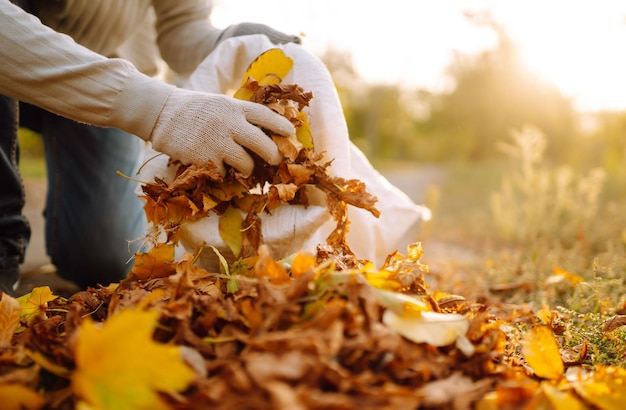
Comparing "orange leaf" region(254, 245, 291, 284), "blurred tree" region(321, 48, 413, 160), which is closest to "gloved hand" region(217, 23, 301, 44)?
"orange leaf" region(254, 245, 291, 284)

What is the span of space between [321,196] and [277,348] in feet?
2.51

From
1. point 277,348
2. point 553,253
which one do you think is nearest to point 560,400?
point 277,348

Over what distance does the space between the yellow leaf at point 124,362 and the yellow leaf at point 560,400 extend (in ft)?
1.91

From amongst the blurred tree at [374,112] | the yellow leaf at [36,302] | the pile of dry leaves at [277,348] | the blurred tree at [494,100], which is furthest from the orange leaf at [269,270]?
the blurred tree at [374,112]

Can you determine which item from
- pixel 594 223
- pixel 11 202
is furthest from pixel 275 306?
pixel 594 223

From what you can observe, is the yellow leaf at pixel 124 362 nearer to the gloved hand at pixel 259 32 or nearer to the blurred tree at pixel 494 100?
the gloved hand at pixel 259 32

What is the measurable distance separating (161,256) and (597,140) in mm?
11747

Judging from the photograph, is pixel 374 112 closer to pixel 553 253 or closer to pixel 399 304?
pixel 553 253

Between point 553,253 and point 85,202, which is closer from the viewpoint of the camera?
point 85,202

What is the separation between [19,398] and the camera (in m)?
0.82

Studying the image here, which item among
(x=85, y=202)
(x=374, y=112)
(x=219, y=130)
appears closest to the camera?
(x=219, y=130)

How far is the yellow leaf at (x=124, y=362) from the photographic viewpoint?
742 mm

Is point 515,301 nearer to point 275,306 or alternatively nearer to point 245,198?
point 245,198

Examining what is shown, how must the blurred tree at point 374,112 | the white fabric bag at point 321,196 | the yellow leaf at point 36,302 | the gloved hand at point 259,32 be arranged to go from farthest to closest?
the blurred tree at point 374,112
the gloved hand at point 259,32
the white fabric bag at point 321,196
the yellow leaf at point 36,302
